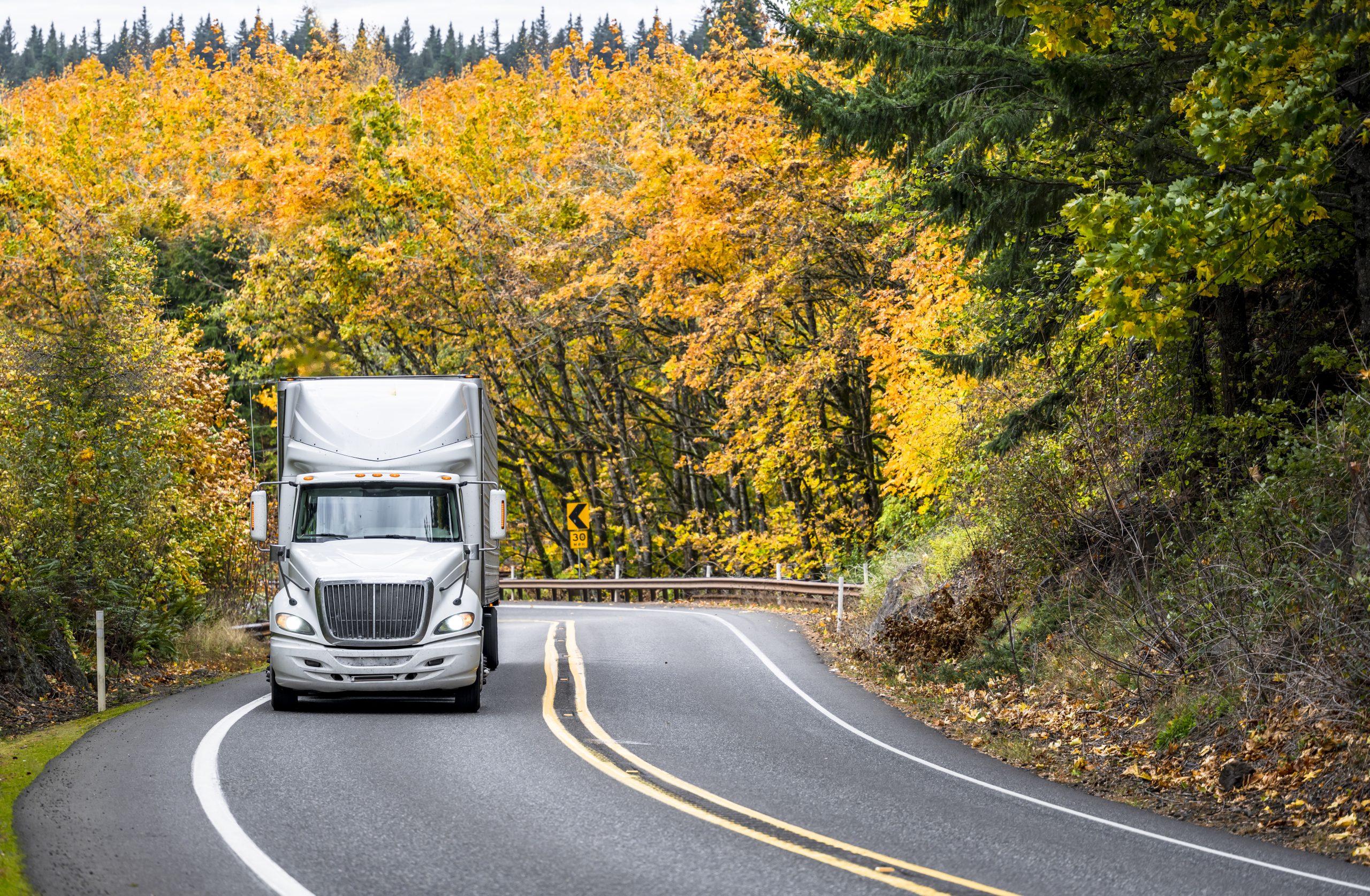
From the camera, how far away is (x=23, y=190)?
31.5 meters

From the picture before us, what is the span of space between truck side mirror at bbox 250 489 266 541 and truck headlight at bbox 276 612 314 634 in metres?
0.86

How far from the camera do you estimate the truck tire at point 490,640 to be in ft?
52.0

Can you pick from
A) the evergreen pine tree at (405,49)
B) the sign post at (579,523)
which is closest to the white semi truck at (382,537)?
the sign post at (579,523)

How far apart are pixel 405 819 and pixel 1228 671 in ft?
23.8

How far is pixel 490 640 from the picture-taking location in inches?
635

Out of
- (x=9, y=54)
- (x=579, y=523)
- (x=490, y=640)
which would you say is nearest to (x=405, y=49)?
(x=9, y=54)

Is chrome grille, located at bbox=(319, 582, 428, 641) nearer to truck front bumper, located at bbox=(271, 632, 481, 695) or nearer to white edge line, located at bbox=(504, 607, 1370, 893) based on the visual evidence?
truck front bumper, located at bbox=(271, 632, 481, 695)

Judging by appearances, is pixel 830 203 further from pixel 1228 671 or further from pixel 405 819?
pixel 405 819

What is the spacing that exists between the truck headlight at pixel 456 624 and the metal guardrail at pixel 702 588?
16.2 metres

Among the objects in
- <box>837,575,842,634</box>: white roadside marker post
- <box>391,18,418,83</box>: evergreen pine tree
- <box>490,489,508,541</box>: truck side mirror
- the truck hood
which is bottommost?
<box>837,575,842,634</box>: white roadside marker post

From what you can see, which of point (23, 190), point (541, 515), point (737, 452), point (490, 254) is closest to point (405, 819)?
point (737, 452)

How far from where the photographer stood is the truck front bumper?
1329 centimetres

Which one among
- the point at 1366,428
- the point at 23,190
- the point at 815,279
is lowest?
the point at 1366,428

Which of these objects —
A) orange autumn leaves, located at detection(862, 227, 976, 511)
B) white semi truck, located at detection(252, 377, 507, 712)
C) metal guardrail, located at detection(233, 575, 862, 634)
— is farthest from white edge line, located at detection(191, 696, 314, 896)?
metal guardrail, located at detection(233, 575, 862, 634)
